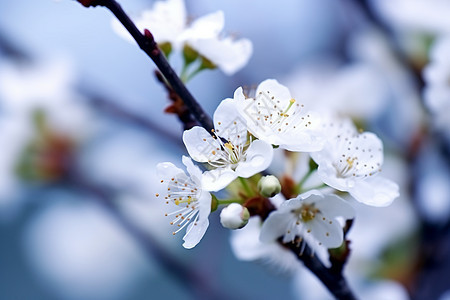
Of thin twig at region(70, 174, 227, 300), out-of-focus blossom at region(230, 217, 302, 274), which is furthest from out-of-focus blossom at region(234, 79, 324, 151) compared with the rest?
thin twig at region(70, 174, 227, 300)

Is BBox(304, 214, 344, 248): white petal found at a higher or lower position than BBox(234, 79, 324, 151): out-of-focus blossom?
lower

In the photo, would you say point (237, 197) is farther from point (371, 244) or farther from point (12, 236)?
point (12, 236)

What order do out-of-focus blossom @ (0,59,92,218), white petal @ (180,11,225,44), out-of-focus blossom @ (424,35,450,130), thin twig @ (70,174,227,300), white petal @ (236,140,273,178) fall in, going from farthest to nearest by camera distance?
out-of-focus blossom @ (0,59,92,218) → thin twig @ (70,174,227,300) → out-of-focus blossom @ (424,35,450,130) → white petal @ (180,11,225,44) → white petal @ (236,140,273,178)

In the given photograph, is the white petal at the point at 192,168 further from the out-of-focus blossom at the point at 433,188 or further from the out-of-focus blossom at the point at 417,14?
the out-of-focus blossom at the point at 417,14

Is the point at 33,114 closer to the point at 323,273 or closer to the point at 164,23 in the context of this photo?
the point at 164,23

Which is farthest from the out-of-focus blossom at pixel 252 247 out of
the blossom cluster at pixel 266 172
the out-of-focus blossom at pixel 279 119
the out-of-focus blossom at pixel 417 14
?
the out-of-focus blossom at pixel 417 14

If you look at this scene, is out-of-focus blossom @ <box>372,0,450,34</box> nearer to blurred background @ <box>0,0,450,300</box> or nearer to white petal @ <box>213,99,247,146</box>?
blurred background @ <box>0,0,450,300</box>
